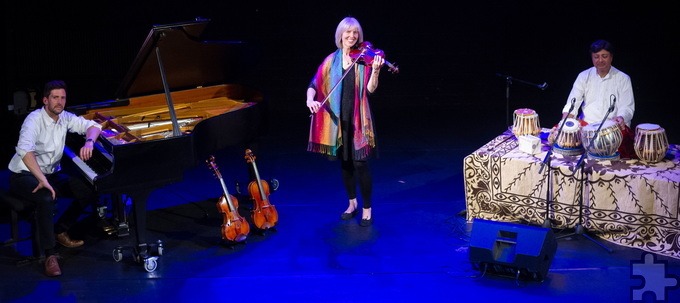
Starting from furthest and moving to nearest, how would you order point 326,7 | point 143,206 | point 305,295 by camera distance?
1. point 326,7
2. point 143,206
3. point 305,295

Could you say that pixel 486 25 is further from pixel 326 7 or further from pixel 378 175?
pixel 378 175

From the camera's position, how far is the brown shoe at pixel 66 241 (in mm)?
6285

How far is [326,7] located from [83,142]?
4.93 meters

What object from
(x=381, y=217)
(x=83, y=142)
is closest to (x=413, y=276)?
(x=381, y=217)

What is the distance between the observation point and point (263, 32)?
10.7 metres

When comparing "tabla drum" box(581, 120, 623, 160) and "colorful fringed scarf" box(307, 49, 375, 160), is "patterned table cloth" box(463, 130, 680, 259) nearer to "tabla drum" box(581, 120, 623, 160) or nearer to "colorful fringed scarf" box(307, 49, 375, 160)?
"tabla drum" box(581, 120, 623, 160)

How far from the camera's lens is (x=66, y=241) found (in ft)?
20.6

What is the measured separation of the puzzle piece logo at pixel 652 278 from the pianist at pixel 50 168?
3.74 metres

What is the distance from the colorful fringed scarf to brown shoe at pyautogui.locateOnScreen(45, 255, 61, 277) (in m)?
2.02

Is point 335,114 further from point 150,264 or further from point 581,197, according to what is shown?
point 581,197

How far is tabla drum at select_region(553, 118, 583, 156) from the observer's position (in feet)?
20.9

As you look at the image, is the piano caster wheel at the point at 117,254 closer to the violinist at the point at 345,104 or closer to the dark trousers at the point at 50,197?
the dark trousers at the point at 50,197

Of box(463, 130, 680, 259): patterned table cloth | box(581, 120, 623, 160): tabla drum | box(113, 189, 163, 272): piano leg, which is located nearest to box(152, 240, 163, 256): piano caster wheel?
box(113, 189, 163, 272): piano leg

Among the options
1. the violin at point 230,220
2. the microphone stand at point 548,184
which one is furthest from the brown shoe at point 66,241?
the microphone stand at point 548,184
